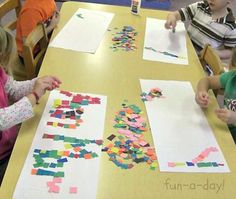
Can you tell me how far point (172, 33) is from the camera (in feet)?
5.50

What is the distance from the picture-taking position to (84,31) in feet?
5.10

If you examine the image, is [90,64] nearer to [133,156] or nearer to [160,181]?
[133,156]

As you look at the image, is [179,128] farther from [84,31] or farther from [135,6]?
[135,6]

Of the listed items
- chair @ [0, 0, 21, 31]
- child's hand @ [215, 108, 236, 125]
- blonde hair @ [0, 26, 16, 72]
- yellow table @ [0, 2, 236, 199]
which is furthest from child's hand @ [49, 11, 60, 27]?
child's hand @ [215, 108, 236, 125]

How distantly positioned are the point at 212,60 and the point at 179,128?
19.8 inches

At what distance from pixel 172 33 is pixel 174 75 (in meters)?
0.45

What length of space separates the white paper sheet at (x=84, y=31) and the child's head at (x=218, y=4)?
1.82 ft

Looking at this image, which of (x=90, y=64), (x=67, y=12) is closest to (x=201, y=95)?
(x=90, y=64)

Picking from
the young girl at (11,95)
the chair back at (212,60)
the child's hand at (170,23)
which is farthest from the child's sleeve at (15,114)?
the child's hand at (170,23)

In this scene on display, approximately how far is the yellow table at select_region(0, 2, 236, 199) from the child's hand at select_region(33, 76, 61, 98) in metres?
0.04

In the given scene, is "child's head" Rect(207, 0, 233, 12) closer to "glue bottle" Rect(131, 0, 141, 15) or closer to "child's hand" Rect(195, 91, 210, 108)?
"glue bottle" Rect(131, 0, 141, 15)

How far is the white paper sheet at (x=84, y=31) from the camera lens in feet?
4.67

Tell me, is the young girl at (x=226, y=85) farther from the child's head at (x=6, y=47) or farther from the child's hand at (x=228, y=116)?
the child's head at (x=6, y=47)

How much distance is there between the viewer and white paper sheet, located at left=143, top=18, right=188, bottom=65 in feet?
4.67
